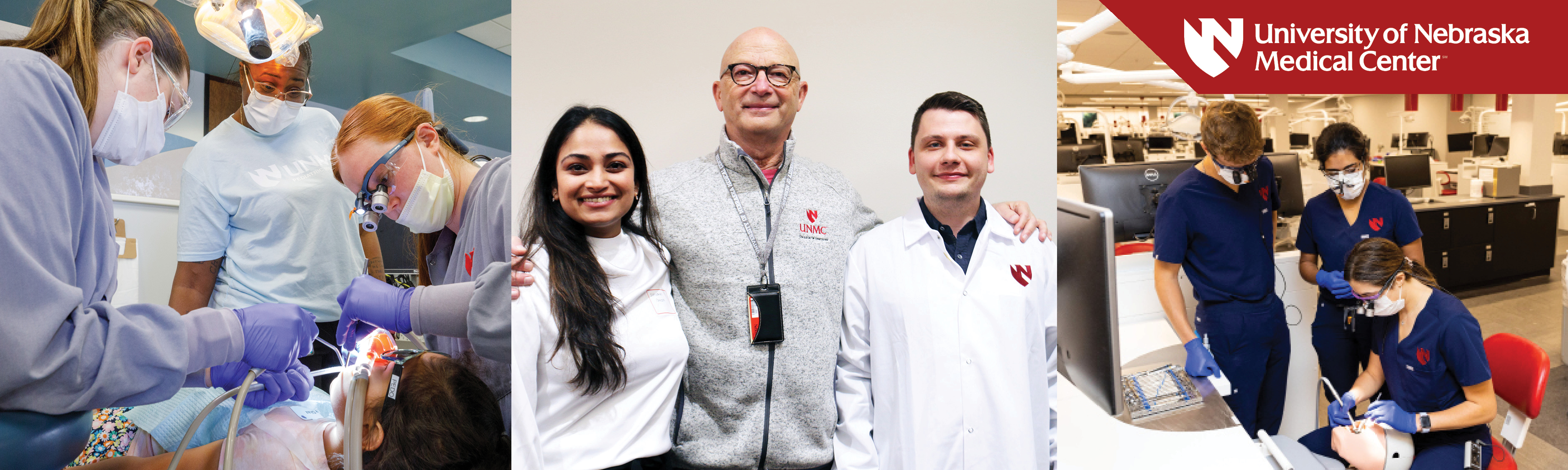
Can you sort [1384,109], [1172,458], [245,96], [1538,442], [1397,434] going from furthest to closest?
[1384,109] < [1538,442] < [1397,434] < [1172,458] < [245,96]

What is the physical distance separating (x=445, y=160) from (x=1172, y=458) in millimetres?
1644

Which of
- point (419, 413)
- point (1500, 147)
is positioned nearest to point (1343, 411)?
point (419, 413)

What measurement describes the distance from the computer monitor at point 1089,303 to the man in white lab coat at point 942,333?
10cm

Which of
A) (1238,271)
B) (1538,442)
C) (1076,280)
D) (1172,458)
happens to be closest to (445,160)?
(1076,280)

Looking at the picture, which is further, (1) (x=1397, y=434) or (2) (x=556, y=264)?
(1) (x=1397, y=434)

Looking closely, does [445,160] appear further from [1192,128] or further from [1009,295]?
[1192,128]

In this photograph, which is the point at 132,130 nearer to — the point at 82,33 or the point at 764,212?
the point at 82,33

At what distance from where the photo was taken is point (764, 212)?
4.53 ft

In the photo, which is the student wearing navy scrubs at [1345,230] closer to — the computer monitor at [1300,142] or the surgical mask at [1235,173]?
the surgical mask at [1235,173]

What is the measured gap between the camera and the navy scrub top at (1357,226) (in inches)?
131

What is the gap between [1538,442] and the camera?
384cm

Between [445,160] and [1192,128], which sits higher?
[1192,128]

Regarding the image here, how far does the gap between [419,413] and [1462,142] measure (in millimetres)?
8502

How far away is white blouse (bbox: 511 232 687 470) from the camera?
109 cm
